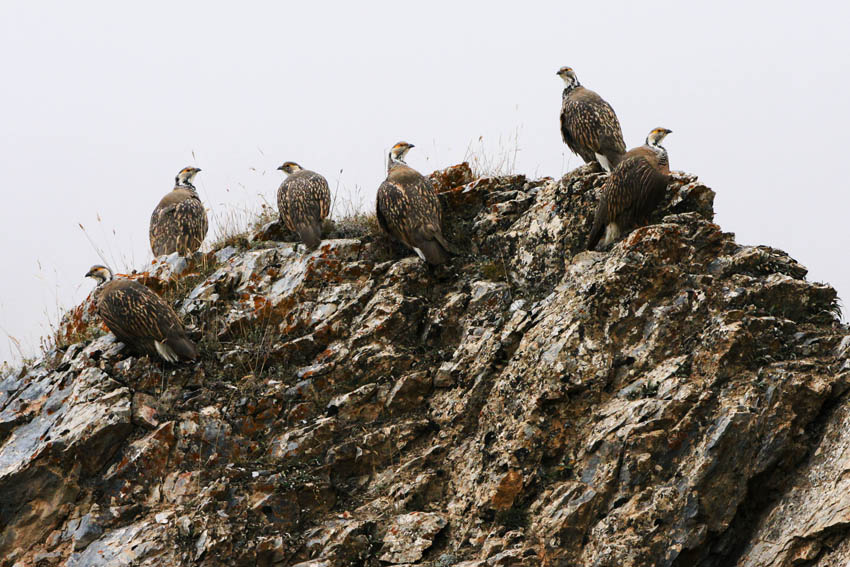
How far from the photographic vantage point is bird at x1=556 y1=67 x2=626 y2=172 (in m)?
10.1

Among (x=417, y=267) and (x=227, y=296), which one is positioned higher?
(x=227, y=296)

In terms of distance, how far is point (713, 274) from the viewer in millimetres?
7762

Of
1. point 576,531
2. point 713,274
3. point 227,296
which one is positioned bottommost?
point 576,531

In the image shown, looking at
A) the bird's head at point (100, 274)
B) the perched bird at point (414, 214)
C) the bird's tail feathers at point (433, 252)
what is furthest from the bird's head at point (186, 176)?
the bird's tail feathers at point (433, 252)

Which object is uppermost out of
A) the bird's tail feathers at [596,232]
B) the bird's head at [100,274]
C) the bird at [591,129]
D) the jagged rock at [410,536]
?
the bird's head at [100,274]

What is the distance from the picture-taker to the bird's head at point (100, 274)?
9633mm

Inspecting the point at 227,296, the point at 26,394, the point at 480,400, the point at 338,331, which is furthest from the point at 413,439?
the point at 26,394

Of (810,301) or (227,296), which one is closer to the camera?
(810,301)

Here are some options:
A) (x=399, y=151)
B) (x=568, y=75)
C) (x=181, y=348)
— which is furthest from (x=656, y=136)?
(x=181, y=348)

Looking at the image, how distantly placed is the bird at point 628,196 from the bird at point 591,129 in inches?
51.3

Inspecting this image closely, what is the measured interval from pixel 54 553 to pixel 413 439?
3.81 meters

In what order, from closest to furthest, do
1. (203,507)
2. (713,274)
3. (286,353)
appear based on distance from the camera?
(203,507) < (713,274) < (286,353)

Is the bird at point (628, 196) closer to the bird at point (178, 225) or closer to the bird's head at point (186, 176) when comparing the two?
the bird at point (178, 225)

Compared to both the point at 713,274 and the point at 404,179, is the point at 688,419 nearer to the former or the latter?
the point at 713,274
